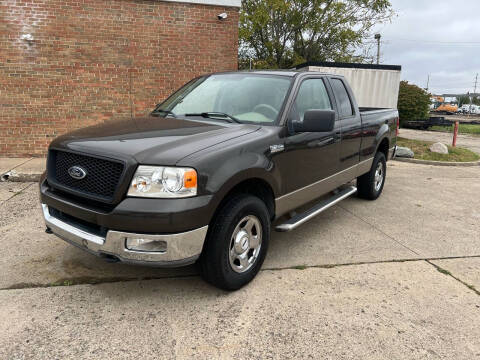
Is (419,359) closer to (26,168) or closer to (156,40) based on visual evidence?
(26,168)

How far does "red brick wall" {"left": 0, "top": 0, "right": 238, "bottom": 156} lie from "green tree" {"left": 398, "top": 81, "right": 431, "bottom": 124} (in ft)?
37.3

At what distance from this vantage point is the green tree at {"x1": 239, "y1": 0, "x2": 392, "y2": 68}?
21545 millimetres

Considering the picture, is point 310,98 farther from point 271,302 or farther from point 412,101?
point 412,101

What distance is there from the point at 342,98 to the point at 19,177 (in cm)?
565

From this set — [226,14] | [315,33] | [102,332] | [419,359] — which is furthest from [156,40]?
[315,33]

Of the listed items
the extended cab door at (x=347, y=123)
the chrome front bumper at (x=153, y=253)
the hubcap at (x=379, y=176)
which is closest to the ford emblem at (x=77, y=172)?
the chrome front bumper at (x=153, y=253)

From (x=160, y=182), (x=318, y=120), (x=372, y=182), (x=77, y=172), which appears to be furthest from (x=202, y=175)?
(x=372, y=182)

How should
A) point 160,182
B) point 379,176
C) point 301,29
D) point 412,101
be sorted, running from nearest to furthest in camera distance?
point 160,182, point 379,176, point 412,101, point 301,29

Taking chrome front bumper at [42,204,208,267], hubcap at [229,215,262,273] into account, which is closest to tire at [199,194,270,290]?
hubcap at [229,215,262,273]

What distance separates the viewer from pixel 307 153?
3750mm

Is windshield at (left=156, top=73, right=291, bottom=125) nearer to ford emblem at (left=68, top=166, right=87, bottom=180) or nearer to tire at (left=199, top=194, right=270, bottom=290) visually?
tire at (left=199, top=194, right=270, bottom=290)

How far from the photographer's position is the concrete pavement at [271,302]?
2461 mm

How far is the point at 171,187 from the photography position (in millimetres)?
2535

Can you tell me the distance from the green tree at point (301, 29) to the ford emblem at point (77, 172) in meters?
20.4
